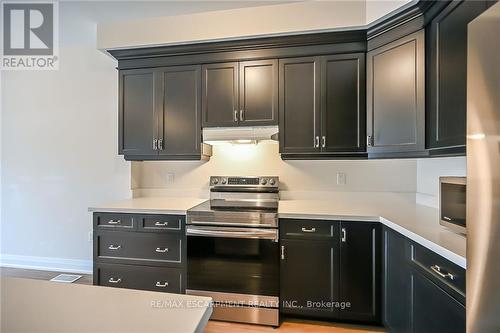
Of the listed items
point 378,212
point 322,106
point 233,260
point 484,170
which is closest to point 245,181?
point 233,260

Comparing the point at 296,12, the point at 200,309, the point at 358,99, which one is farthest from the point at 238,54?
the point at 200,309

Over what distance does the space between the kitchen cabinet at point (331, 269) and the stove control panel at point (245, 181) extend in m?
0.69

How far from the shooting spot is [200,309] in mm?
708

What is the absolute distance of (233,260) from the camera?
2.22 metres

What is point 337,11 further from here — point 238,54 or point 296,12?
point 238,54

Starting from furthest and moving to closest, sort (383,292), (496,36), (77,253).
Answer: (77,253) → (383,292) → (496,36)

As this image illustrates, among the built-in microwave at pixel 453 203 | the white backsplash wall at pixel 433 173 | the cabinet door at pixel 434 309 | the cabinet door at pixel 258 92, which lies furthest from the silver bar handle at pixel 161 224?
the white backsplash wall at pixel 433 173

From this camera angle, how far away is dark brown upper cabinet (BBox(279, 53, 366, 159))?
234 centimetres

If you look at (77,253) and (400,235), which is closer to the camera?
(400,235)

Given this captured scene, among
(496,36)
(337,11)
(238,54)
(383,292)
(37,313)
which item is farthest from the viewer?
(238,54)

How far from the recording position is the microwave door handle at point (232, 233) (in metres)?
2.13

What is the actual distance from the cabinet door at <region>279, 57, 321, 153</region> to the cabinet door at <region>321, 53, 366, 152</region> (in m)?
0.07

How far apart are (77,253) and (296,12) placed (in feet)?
11.7

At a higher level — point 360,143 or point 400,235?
point 360,143
